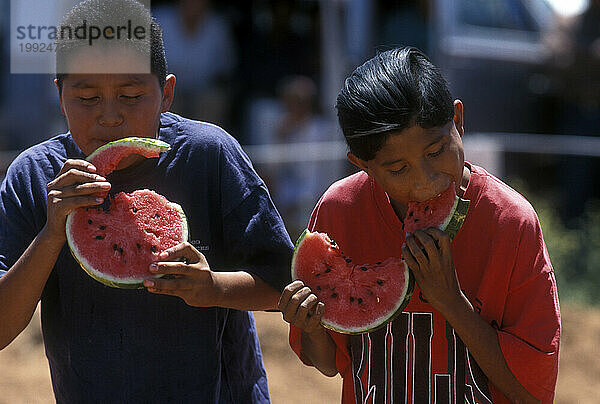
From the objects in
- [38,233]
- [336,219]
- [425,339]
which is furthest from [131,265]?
[425,339]

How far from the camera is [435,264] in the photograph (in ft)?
8.52

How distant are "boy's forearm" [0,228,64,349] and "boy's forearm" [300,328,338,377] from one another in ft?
3.06

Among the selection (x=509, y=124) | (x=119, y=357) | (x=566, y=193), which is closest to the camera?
(x=119, y=357)

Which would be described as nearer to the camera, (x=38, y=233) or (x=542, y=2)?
(x=38, y=233)

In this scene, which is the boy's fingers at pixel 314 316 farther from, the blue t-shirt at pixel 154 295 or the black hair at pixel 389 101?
the black hair at pixel 389 101

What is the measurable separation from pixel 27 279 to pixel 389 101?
1.31m

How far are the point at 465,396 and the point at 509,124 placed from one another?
9.19m

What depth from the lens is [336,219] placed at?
299 centimetres

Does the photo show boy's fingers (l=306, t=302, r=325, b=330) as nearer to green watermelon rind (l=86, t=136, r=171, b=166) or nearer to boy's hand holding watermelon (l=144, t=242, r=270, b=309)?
boy's hand holding watermelon (l=144, t=242, r=270, b=309)

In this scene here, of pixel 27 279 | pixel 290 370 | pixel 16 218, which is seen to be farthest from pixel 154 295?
pixel 290 370

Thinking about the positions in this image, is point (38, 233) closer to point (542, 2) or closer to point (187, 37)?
point (187, 37)

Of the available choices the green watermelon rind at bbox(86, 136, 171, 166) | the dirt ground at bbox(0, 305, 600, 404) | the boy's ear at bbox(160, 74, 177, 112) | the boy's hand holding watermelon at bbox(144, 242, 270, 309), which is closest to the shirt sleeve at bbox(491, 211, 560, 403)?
the boy's hand holding watermelon at bbox(144, 242, 270, 309)

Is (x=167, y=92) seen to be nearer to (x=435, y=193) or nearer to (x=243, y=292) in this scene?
(x=243, y=292)

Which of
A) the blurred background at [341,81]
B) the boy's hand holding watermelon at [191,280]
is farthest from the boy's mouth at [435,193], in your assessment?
the blurred background at [341,81]
